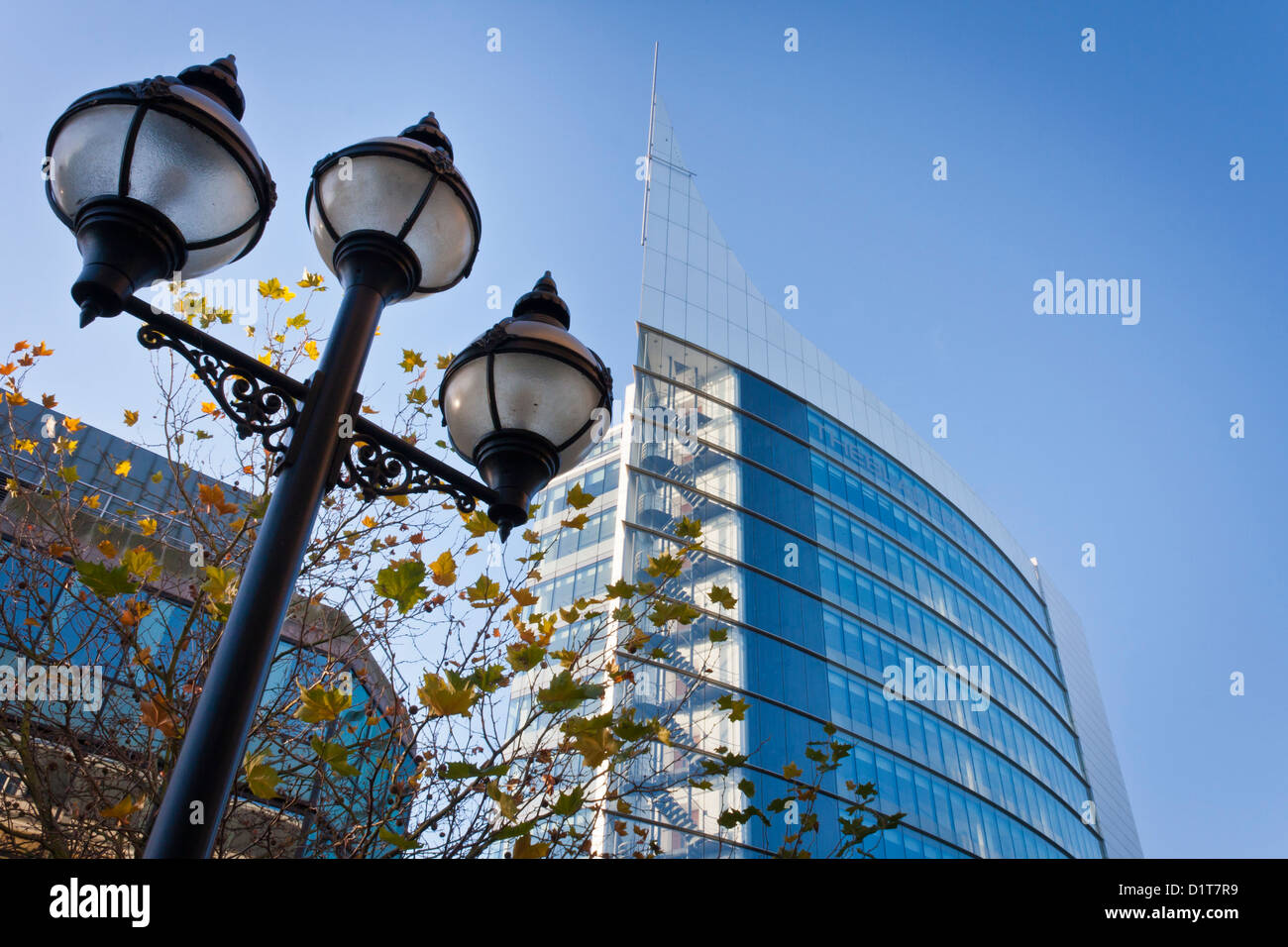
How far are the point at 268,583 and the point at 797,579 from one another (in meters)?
24.3

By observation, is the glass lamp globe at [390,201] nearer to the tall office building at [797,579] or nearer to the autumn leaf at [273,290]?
the autumn leaf at [273,290]

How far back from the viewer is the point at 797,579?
25375 mm

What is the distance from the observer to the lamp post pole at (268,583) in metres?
1.60

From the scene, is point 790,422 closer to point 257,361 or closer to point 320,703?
point 257,361

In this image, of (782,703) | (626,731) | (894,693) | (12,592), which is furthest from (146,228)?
(894,693)

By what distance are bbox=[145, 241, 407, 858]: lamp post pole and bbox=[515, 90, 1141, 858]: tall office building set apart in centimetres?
1715

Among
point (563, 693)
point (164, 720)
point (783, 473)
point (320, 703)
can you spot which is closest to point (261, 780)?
point (320, 703)

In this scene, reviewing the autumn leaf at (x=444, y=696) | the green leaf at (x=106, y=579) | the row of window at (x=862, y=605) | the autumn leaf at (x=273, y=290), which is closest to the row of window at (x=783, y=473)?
the row of window at (x=862, y=605)

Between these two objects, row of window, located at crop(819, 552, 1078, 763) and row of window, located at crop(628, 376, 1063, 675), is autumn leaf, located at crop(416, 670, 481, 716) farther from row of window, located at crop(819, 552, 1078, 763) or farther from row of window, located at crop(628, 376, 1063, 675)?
row of window, located at crop(819, 552, 1078, 763)

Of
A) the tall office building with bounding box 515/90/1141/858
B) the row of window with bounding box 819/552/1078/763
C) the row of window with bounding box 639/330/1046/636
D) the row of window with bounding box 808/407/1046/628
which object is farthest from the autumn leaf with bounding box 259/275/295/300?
the row of window with bounding box 808/407/1046/628

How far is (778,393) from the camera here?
2905 centimetres
